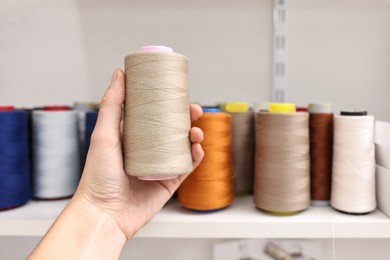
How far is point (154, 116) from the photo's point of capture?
1.41ft

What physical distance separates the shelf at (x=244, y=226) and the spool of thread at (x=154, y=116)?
0.45 ft

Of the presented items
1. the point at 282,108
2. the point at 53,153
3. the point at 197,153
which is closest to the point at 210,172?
the point at 197,153

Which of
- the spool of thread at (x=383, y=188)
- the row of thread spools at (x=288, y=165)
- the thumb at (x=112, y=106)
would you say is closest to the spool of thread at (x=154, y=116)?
the thumb at (x=112, y=106)

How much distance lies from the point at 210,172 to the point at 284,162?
0.13m

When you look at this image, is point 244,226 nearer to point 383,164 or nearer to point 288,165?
point 288,165

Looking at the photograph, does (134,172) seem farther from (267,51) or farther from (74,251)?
(267,51)

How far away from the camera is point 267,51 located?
31.4 inches

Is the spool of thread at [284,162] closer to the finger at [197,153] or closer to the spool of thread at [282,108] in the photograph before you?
the spool of thread at [282,108]

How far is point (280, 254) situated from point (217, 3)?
0.68 m

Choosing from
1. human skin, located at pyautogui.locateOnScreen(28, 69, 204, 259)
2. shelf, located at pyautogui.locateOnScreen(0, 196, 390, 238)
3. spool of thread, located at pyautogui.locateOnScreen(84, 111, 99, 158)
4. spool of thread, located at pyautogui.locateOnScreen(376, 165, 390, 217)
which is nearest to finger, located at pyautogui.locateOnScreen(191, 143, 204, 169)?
human skin, located at pyautogui.locateOnScreen(28, 69, 204, 259)

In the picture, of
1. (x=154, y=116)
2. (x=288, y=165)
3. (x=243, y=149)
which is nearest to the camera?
(x=154, y=116)

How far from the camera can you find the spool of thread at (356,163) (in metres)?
0.54

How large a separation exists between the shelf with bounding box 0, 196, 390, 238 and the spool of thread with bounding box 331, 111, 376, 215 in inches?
1.0

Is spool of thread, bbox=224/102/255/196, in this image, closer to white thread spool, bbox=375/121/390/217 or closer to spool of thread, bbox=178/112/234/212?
spool of thread, bbox=178/112/234/212
